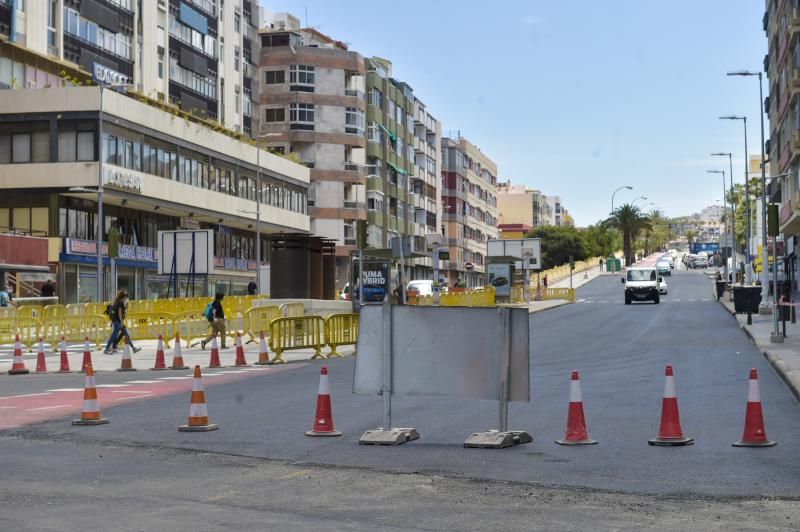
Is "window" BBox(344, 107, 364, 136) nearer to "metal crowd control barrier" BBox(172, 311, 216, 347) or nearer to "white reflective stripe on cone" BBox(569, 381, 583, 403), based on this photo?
"metal crowd control barrier" BBox(172, 311, 216, 347)

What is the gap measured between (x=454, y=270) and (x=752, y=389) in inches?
4730

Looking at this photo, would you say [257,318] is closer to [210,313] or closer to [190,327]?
[190,327]

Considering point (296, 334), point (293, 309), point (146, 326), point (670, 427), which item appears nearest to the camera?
point (670, 427)

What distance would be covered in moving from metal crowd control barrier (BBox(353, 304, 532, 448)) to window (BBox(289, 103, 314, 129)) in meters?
82.2

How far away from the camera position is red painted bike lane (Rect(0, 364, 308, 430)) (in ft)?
51.0

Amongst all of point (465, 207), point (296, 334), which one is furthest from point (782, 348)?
point (465, 207)

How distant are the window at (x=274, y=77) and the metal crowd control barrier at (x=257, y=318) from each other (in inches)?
2439

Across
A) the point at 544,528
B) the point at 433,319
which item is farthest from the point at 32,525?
the point at 433,319

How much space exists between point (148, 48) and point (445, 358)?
60.6 meters

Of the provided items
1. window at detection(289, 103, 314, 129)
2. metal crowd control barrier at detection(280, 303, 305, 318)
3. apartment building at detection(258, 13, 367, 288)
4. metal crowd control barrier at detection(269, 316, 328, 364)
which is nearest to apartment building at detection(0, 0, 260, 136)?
apartment building at detection(258, 13, 367, 288)

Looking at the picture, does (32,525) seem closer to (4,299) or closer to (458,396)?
(458,396)

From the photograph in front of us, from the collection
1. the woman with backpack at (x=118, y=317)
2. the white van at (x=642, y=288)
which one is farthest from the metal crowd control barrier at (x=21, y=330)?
the white van at (x=642, y=288)

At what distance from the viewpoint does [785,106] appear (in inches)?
2670

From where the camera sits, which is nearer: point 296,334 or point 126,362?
point 126,362
